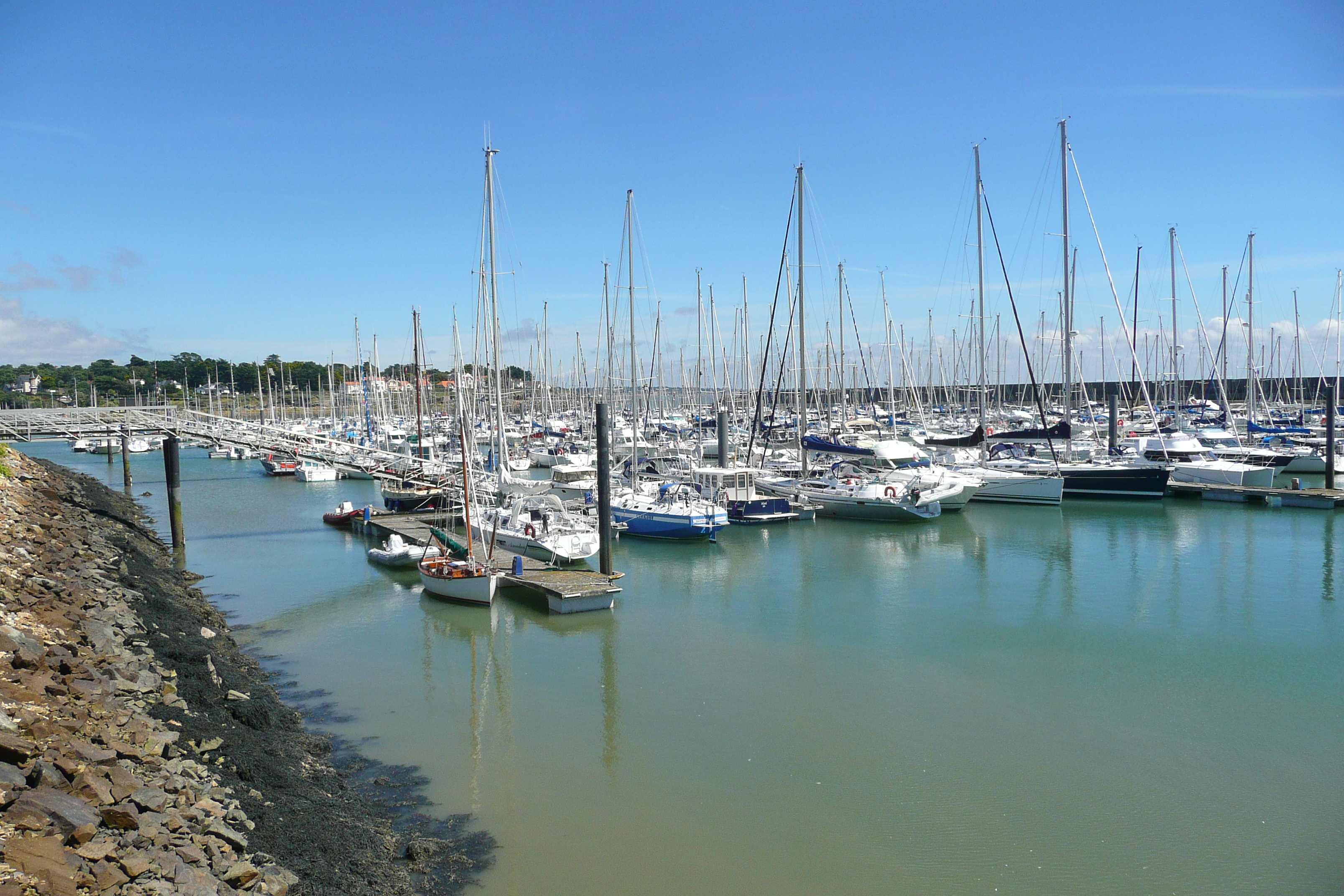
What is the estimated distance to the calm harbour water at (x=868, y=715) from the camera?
11.2m

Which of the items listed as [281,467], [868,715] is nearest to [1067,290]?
[868,715]

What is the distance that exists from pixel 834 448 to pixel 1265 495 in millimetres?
21206

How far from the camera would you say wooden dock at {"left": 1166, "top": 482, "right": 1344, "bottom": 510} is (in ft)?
130

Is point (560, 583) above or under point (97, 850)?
under

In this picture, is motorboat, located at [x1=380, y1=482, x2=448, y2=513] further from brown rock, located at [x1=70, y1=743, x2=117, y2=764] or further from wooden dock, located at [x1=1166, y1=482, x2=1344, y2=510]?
wooden dock, located at [x1=1166, y1=482, x2=1344, y2=510]

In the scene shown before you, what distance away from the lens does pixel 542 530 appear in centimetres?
2920

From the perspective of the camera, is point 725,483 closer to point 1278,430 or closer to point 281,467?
point 281,467

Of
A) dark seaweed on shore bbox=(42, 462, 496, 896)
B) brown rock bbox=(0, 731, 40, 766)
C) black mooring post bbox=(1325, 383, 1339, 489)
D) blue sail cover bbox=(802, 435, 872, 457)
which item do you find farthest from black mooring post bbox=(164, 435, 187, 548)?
black mooring post bbox=(1325, 383, 1339, 489)

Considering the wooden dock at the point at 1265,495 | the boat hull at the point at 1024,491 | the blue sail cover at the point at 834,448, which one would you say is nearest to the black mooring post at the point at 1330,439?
the wooden dock at the point at 1265,495

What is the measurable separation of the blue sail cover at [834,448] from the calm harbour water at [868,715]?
36.4ft

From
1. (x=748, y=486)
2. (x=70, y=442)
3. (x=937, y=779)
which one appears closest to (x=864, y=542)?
(x=748, y=486)

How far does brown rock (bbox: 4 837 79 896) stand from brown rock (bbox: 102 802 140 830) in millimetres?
808

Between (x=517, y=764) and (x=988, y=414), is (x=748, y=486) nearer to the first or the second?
(x=517, y=764)

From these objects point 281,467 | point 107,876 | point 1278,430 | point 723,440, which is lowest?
point 281,467
